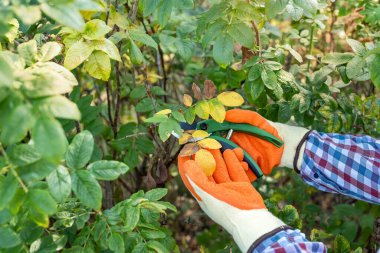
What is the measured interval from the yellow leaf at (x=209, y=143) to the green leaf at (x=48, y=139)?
501 millimetres

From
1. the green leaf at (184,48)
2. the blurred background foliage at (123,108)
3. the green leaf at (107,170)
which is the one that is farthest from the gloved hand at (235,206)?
the green leaf at (184,48)

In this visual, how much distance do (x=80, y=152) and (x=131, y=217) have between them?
220 millimetres

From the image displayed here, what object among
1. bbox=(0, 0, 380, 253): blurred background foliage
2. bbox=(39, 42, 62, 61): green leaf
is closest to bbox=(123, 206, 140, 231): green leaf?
bbox=(0, 0, 380, 253): blurred background foliage

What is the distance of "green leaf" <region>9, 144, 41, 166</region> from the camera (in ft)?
2.91

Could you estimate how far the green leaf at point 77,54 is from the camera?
3.95ft

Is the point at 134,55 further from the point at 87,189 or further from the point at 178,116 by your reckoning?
the point at 87,189

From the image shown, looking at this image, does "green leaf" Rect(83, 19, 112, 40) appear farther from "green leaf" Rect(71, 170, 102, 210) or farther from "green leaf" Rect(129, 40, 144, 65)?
"green leaf" Rect(71, 170, 102, 210)

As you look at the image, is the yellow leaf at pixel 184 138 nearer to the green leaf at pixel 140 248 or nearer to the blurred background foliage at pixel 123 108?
the blurred background foliage at pixel 123 108

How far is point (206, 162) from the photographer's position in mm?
1186

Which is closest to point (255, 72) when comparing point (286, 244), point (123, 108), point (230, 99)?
point (230, 99)

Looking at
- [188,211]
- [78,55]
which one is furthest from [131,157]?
[188,211]

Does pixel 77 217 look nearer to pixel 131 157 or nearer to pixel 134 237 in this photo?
pixel 134 237

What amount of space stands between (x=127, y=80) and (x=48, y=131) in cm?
126

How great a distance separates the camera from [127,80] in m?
2.00
